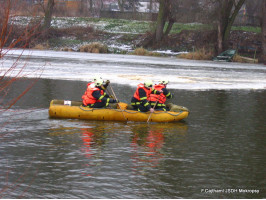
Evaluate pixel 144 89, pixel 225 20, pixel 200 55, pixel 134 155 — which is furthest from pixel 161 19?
pixel 134 155

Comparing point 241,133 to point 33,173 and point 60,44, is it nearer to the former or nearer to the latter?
point 33,173

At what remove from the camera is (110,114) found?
535 inches

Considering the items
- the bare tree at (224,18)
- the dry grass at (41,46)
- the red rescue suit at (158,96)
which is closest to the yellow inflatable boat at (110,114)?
the red rescue suit at (158,96)

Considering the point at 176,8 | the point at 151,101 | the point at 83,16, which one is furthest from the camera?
the point at 83,16

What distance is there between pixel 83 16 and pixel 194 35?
2034cm

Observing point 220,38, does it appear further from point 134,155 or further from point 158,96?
point 134,155

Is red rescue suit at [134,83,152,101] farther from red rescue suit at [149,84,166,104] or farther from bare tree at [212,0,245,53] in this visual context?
bare tree at [212,0,245,53]

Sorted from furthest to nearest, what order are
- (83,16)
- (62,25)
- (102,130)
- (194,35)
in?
1. (83,16)
2. (62,25)
3. (194,35)
4. (102,130)

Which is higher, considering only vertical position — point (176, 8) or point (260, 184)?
point (176, 8)

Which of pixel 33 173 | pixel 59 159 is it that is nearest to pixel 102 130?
pixel 59 159

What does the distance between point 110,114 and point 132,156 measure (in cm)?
390

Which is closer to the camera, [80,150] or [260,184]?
[260,184]

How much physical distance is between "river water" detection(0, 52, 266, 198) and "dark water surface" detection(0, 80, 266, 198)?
0.02 m

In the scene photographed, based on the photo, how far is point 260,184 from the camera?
8289mm
